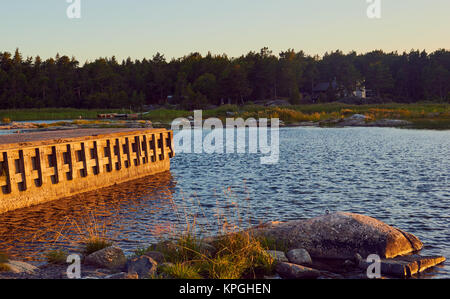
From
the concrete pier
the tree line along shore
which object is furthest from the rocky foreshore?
the tree line along shore

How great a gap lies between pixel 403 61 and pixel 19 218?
16222cm

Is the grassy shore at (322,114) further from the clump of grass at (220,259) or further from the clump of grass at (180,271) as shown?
the clump of grass at (180,271)

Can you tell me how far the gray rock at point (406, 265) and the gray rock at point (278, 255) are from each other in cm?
215

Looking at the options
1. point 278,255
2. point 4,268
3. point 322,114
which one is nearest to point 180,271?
point 278,255

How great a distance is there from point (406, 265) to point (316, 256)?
8.70 feet

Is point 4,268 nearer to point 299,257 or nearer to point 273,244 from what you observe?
point 273,244

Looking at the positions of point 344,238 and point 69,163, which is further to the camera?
point 69,163

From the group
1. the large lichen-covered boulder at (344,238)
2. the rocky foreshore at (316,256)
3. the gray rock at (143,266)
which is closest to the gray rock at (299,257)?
the rocky foreshore at (316,256)

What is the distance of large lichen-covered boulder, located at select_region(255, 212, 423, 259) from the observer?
13711 millimetres

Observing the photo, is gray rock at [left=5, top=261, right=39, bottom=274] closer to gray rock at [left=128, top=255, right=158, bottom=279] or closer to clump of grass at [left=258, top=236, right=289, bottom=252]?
gray rock at [left=128, top=255, right=158, bottom=279]

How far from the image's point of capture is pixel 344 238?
1398 cm

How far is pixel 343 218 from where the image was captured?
14.6 meters

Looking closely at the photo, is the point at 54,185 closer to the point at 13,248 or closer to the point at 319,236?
the point at 13,248
